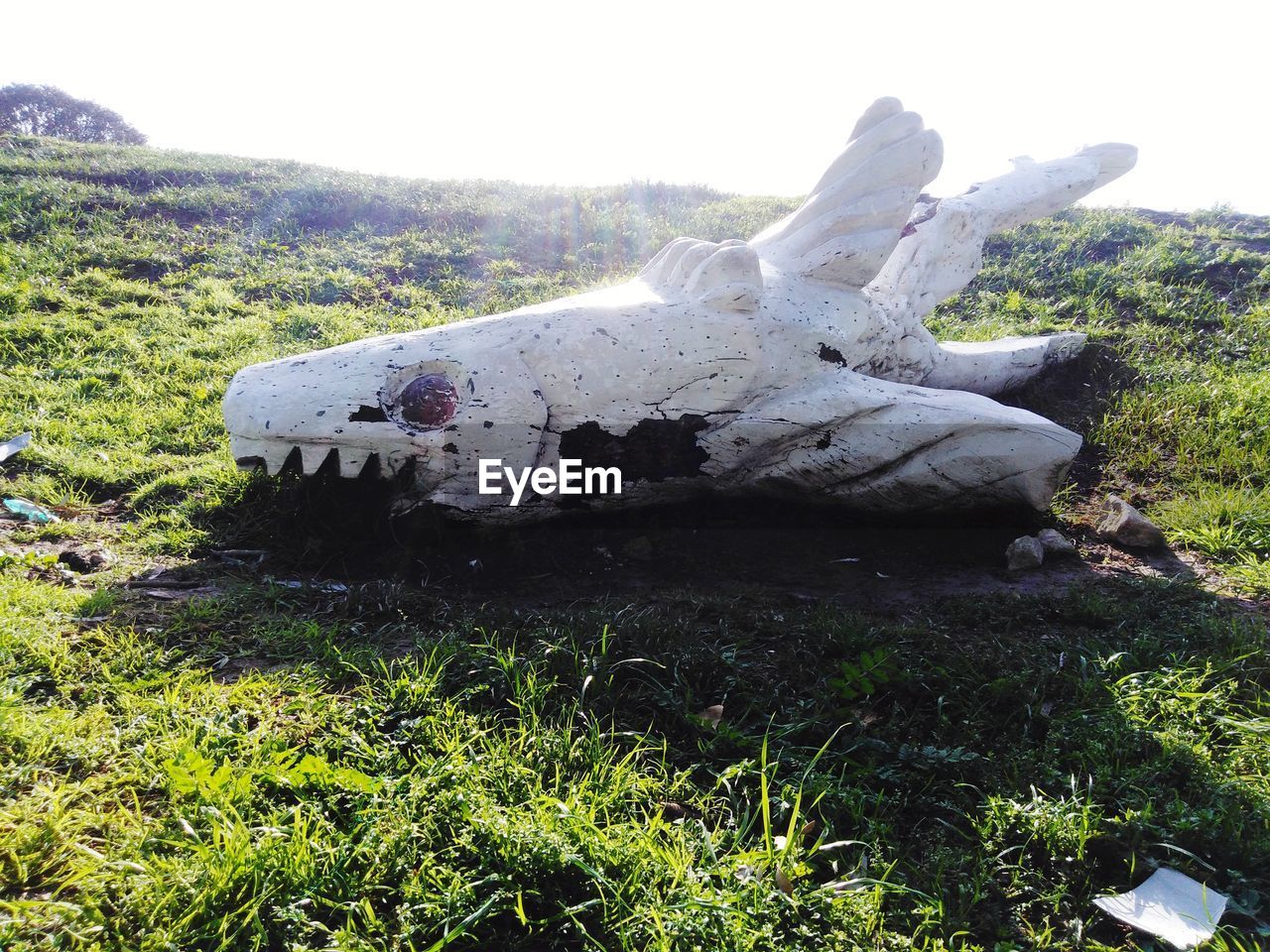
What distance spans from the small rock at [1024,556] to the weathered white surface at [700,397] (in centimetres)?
18

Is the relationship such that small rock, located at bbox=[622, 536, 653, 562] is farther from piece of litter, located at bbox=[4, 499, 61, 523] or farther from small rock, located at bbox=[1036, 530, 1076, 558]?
piece of litter, located at bbox=[4, 499, 61, 523]

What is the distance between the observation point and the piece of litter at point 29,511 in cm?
335

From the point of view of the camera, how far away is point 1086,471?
13.4ft

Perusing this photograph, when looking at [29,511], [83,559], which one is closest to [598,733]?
[83,559]

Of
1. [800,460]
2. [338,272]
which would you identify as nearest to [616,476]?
[800,460]

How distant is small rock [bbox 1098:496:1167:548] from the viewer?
339 centimetres

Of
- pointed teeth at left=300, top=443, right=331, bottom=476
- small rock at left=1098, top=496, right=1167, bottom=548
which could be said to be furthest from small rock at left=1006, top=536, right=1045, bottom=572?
pointed teeth at left=300, top=443, right=331, bottom=476

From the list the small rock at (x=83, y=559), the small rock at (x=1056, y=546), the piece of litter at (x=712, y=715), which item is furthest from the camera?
the small rock at (x=1056, y=546)

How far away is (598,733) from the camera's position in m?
2.00

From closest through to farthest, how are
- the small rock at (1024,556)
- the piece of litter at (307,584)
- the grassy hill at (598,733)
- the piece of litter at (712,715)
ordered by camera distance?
1. the grassy hill at (598,733)
2. the piece of litter at (712,715)
3. the piece of litter at (307,584)
4. the small rock at (1024,556)

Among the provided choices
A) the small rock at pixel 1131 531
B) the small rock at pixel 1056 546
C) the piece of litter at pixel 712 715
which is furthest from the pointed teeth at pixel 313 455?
the small rock at pixel 1131 531

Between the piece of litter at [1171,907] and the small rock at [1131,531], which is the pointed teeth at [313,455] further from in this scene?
the small rock at [1131,531]

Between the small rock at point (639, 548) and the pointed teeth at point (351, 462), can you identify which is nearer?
the pointed teeth at point (351, 462)

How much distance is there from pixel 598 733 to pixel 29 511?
2.99 metres
